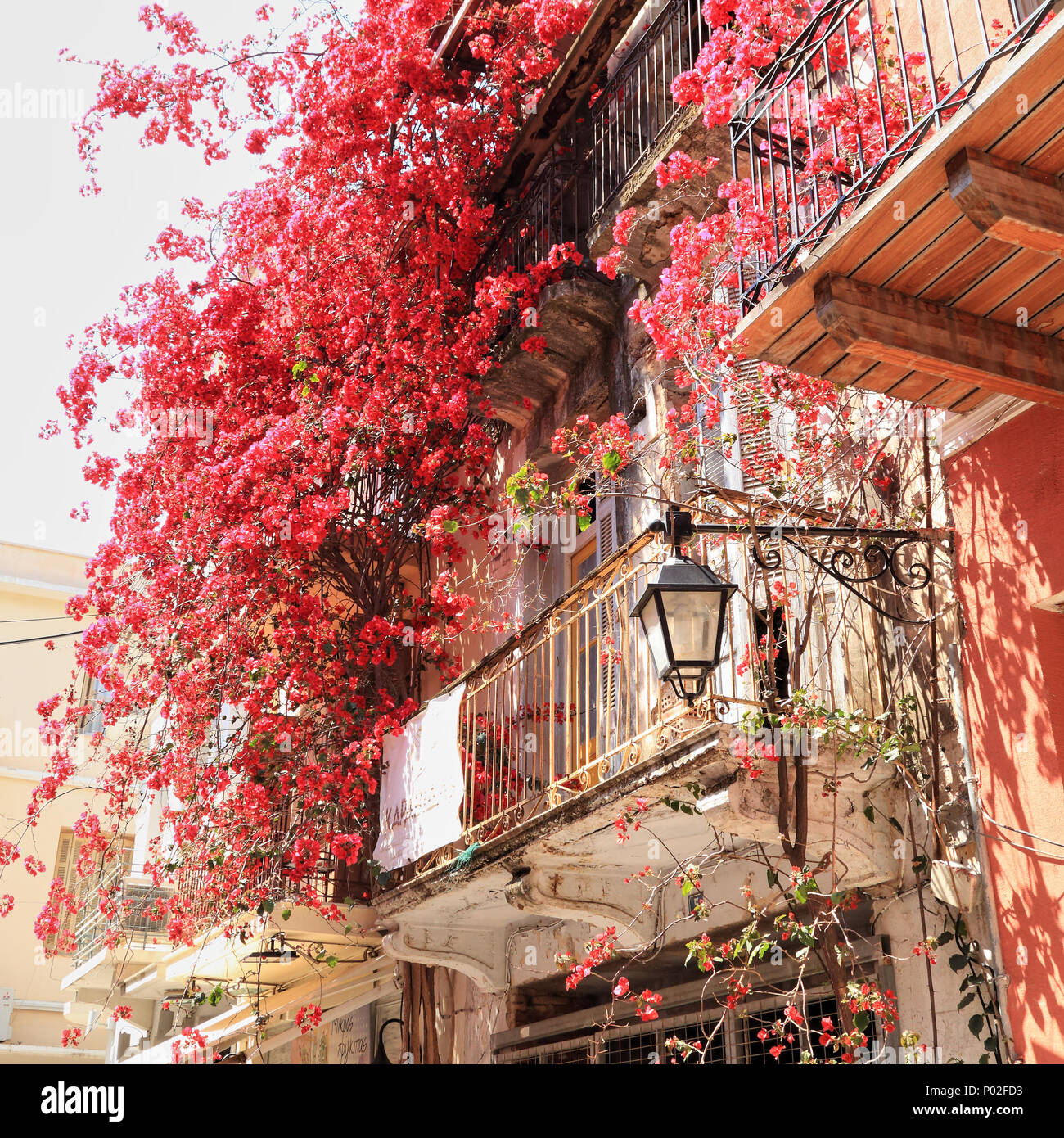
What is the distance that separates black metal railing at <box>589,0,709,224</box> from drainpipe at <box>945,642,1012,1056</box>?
4.49 m

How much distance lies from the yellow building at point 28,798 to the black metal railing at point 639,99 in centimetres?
1345

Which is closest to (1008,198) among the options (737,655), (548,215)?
(737,655)

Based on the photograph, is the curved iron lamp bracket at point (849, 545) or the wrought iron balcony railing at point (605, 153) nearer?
the curved iron lamp bracket at point (849, 545)

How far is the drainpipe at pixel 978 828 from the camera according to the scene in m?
5.23

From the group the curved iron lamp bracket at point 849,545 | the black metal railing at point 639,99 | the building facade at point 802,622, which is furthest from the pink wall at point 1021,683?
the black metal railing at point 639,99

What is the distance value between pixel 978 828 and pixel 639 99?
20.8 ft

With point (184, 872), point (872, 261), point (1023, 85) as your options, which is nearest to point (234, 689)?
point (184, 872)

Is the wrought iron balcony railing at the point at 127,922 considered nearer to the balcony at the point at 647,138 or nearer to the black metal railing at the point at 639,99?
the balcony at the point at 647,138

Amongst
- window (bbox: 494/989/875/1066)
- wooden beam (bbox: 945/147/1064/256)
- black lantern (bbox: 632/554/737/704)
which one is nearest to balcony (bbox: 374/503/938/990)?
black lantern (bbox: 632/554/737/704)

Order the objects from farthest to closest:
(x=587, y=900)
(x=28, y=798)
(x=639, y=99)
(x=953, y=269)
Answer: (x=28, y=798)
(x=639, y=99)
(x=587, y=900)
(x=953, y=269)

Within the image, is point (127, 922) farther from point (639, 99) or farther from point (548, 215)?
point (639, 99)

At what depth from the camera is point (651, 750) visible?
24.2 feet

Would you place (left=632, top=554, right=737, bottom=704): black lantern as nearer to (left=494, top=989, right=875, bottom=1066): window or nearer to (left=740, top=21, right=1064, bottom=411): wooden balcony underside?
(left=740, top=21, right=1064, bottom=411): wooden balcony underside

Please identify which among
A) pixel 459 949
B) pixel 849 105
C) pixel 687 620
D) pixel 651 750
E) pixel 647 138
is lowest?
pixel 459 949
